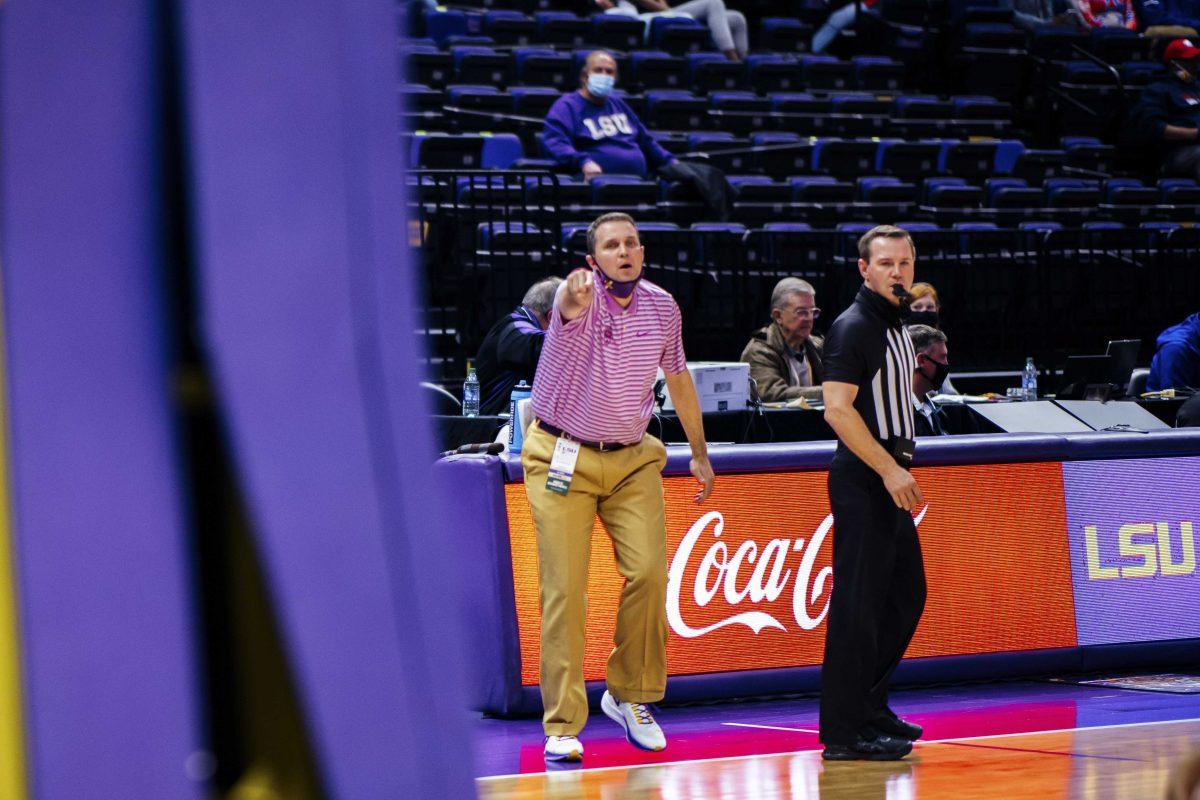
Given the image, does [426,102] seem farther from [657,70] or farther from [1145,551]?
[1145,551]

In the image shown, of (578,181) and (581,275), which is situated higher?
(578,181)

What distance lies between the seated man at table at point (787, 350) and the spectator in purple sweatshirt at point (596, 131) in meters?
3.79

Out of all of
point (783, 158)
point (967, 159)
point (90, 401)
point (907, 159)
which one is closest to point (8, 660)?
point (90, 401)

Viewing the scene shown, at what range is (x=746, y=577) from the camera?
682 cm

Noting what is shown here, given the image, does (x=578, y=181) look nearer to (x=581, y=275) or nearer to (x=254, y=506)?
(x=581, y=275)

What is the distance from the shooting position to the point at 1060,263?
532 inches

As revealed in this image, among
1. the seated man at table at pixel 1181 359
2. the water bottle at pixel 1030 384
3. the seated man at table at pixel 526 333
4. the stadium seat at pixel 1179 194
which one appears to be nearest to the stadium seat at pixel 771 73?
the stadium seat at pixel 1179 194

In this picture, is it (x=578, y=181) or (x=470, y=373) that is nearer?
(x=470, y=373)

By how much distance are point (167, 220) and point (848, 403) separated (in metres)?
4.34

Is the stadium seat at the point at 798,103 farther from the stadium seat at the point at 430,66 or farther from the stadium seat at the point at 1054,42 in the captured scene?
the stadium seat at the point at 1054,42

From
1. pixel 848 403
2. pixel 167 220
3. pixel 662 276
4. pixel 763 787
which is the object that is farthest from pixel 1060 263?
pixel 167 220

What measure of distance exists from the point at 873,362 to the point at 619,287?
38.0 inches

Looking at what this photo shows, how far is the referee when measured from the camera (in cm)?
557

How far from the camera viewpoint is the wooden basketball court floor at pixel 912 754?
504 cm
